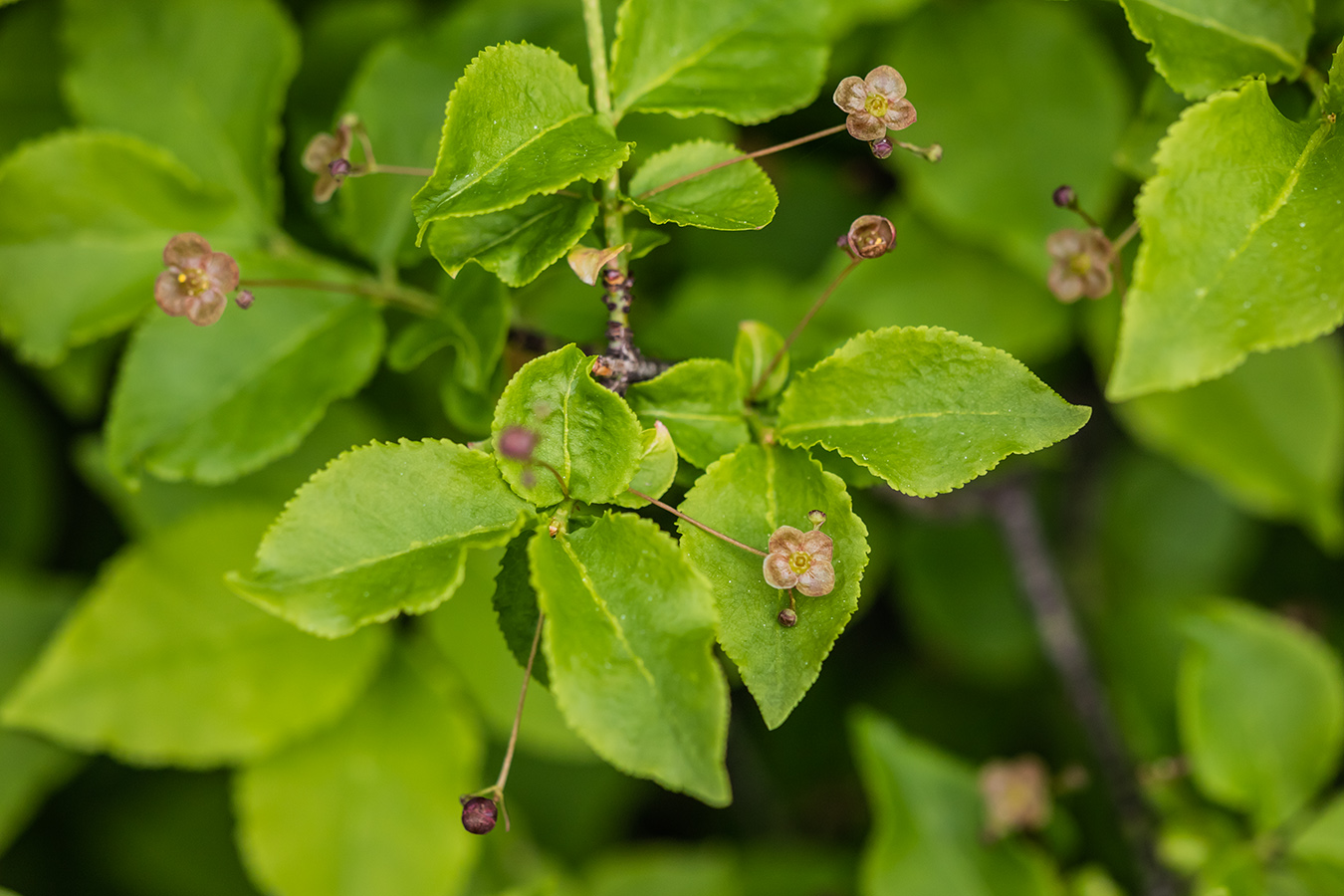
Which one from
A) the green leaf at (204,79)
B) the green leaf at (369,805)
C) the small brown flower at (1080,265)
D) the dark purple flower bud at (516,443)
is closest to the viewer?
the dark purple flower bud at (516,443)

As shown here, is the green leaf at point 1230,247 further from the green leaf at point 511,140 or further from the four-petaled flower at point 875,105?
the green leaf at point 511,140

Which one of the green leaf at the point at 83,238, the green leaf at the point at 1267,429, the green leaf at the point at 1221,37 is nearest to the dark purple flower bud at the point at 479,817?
the green leaf at the point at 83,238

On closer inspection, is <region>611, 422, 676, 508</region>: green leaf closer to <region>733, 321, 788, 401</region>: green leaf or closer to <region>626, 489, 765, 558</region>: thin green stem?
<region>626, 489, 765, 558</region>: thin green stem

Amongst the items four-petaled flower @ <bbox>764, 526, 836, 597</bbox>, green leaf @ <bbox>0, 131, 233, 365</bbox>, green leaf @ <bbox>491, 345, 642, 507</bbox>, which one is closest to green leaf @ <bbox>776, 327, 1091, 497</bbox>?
four-petaled flower @ <bbox>764, 526, 836, 597</bbox>

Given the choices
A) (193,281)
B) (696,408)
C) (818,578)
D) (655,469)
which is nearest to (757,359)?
(696,408)

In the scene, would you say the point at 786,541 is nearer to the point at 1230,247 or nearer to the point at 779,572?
the point at 779,572

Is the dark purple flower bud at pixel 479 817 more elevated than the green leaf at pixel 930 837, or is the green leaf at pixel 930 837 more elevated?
the dark purple flower bud at pixel 479 817

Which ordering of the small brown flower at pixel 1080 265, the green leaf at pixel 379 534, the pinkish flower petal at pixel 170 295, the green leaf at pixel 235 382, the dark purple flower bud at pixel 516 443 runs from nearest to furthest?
1. the dark purple flower bud at pixel 516 443
2. the green leaf at pixel 379 534
3. the pinkish flower petal at pixel 170 295
4. the small brown flower at pixel 1080 265
5. the green leaf at pixel 235 382
